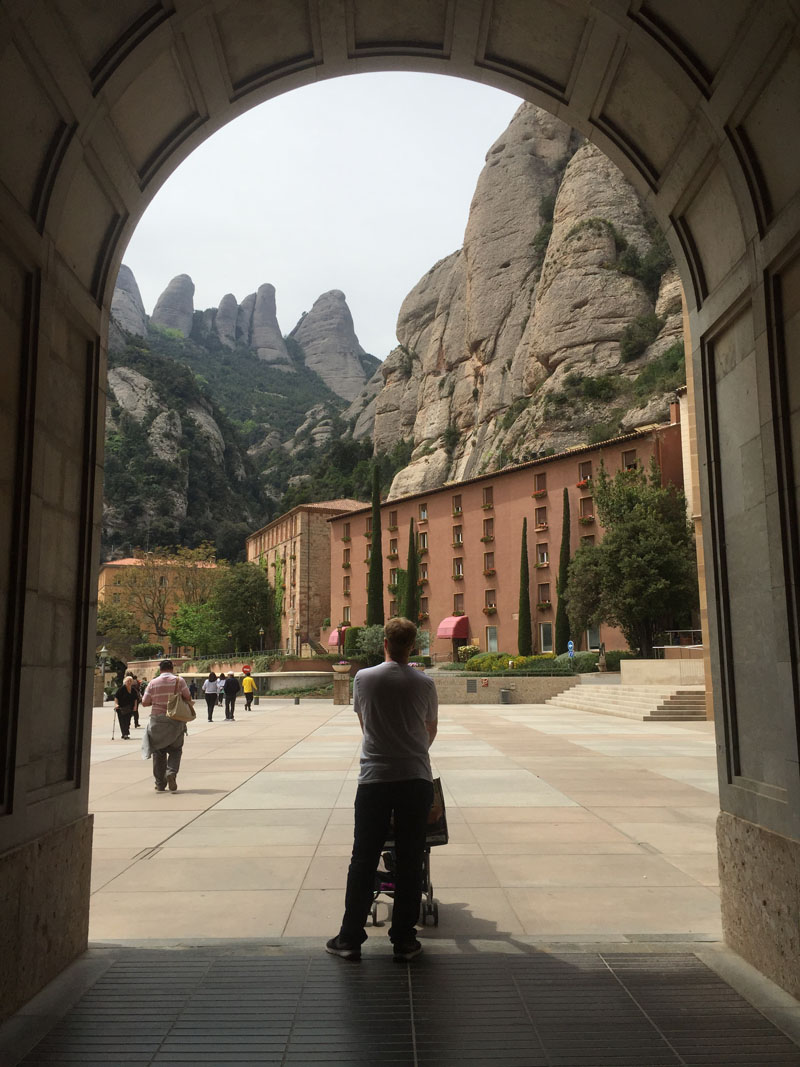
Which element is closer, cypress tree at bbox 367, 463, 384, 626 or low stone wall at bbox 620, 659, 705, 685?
low stone wall at bbox 620, 659, 705, 685

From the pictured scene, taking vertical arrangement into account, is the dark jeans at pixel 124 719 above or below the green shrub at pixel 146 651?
below

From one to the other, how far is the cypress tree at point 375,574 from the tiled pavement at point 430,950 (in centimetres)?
4854

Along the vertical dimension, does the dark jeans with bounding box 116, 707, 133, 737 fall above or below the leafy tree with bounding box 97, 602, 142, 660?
below

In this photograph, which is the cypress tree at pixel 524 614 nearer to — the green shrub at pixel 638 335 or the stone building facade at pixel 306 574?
the green shrub at pixel 638 335

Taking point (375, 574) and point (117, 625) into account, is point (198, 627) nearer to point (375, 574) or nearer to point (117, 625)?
point (117, 625)

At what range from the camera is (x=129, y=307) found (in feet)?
506

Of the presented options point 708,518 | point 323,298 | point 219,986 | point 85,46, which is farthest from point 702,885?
point 323,298

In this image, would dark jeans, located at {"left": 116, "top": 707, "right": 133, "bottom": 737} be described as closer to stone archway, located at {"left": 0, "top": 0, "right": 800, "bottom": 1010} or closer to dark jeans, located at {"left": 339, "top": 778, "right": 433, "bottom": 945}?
stone archway, located at {"left": 0, "top": 0, "right": 800, "bottom": 1010}

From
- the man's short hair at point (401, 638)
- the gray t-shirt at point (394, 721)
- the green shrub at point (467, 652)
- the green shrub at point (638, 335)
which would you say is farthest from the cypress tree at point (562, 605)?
the gray t-shirt at point (394, 721)

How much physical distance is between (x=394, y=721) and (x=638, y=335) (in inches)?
2705

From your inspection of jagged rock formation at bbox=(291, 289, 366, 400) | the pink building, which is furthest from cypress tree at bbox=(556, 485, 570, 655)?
jagged rock formation at bbox=(291, 289, 366, 400)

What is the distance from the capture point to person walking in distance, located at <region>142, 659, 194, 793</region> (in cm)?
1017

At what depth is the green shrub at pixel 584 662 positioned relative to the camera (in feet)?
132

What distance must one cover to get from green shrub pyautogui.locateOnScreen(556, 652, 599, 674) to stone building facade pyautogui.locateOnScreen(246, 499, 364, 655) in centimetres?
3581
